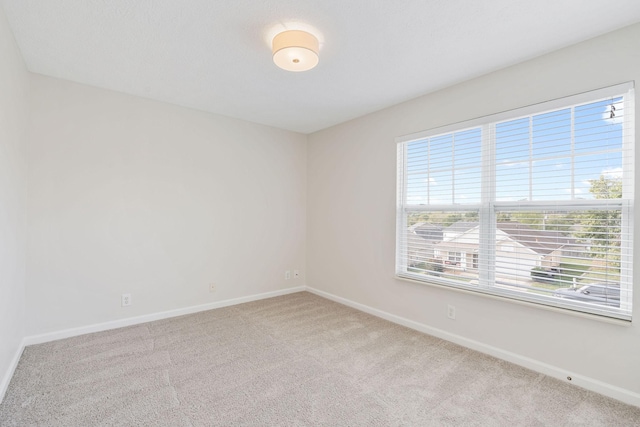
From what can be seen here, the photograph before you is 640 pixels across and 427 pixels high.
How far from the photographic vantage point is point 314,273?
458 centimetres

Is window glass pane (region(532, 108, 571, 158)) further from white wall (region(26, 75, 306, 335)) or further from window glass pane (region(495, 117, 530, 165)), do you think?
white wall (region(26, 75, 306, 335))

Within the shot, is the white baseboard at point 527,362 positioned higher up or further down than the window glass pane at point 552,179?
A: further down

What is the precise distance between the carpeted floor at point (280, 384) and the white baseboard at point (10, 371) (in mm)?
42

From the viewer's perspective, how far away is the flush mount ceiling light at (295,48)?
2.00 meters

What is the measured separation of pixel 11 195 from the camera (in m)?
2.18

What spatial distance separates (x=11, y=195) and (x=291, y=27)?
7.67 ft

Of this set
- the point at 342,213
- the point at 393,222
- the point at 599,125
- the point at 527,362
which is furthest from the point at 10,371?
the point at 599,125

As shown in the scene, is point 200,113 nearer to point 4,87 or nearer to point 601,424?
point 4,87

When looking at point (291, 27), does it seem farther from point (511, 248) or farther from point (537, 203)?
point (511, 248)

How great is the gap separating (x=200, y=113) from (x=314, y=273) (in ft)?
8.84

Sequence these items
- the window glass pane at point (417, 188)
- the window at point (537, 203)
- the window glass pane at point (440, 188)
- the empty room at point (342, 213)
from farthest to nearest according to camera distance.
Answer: the window glass pane at point (417, 188) → the window glass pane at point (440, 188) → the window at point (537, 203) → the empty room at point (342, 213)

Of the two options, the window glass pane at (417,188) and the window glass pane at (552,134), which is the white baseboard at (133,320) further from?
the window glass pane at (552,134)

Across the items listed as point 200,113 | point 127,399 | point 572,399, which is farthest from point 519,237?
point 200,113

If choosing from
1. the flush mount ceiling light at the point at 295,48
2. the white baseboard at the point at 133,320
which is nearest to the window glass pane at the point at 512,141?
the flush mount ceiling light at the point at 295,48
